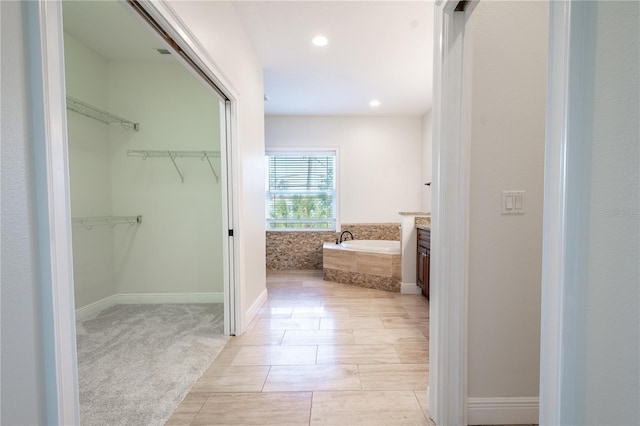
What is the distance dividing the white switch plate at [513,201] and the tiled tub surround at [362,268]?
2.49 metres

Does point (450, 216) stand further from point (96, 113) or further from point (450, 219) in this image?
point (96, 113)

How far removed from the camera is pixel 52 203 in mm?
774

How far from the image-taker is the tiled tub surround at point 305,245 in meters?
5.09

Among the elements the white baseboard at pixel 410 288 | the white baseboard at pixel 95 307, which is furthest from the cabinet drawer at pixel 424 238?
the white baseboard at pixel 95 307

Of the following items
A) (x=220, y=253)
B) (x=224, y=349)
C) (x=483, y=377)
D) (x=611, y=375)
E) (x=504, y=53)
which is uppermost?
(x=504, y=53)

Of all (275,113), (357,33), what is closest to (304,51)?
(357,33)

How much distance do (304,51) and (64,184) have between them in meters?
2.76

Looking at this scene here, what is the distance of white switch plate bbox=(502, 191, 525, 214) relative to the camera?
56.7 inches

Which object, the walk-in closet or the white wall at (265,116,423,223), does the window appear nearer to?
the white wall at (265,116,423,223)

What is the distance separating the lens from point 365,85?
3.84 meters

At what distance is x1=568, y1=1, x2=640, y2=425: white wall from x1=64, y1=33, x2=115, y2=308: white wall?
3.62 m

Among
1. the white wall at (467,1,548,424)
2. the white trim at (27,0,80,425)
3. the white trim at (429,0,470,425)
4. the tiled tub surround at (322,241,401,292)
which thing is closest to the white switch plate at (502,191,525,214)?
the white wall at (467,1,548,424)

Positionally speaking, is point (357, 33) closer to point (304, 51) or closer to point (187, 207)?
point (304, 51)

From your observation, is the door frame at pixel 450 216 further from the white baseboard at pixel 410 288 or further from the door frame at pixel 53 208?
the white baseboard at pixel 410 288
